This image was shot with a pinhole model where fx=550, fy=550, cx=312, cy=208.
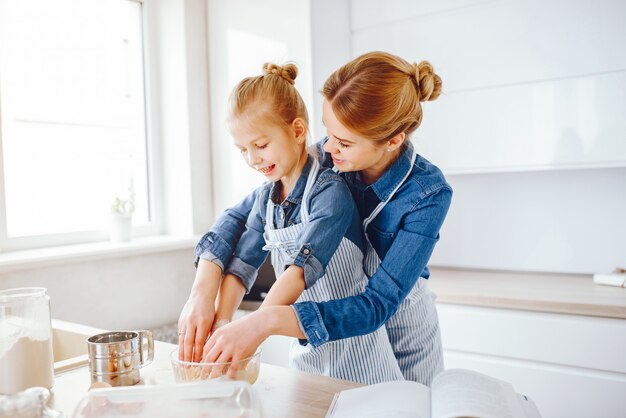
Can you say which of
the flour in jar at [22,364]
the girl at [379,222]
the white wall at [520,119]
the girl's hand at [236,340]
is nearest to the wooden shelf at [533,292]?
the white wall at [520,119]

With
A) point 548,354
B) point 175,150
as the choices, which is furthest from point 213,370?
point 175,150

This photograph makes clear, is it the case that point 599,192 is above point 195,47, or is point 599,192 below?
below

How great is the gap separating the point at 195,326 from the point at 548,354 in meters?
1.38

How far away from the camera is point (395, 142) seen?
3.59 feet

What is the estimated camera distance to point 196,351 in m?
0.90

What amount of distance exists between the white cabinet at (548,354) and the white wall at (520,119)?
1.89 ft

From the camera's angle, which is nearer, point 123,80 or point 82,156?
point 82,156

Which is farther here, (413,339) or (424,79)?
(413,339)

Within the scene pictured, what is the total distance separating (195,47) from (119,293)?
1.26m

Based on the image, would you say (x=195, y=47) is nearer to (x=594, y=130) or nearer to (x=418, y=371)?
(x=594, y=130)

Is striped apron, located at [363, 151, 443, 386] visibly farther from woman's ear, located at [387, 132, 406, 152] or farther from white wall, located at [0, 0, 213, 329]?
white wall, located at [0, 0, 213, 329]

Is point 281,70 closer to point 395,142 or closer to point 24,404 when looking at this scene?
point 395,142

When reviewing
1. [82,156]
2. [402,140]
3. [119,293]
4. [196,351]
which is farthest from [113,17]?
[196,351]

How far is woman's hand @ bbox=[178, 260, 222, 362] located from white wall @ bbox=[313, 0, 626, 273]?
1.42 meters
